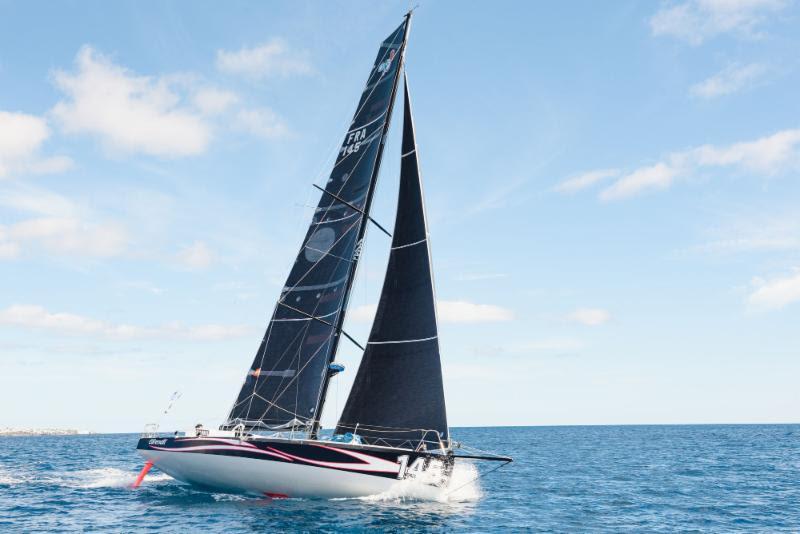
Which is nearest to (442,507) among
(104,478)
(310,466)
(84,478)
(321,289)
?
(310,466)

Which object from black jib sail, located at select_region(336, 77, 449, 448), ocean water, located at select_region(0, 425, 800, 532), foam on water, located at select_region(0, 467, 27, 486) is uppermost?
black jib sail, located at select_region(336, 77, 449, 448)

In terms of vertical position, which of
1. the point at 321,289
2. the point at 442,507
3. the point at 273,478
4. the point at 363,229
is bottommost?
the point at 442,507

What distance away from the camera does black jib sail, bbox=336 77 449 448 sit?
18.6 meters

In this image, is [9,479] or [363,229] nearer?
[363,229]

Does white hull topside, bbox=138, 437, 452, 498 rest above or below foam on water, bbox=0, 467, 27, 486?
above

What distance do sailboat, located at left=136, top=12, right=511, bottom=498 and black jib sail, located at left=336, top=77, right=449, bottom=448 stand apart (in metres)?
0.03

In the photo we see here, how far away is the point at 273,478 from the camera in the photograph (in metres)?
18.4

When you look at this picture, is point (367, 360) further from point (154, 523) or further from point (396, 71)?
point (396, 71)

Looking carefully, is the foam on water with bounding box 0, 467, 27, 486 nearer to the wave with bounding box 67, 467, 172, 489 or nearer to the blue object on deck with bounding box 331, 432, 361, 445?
the wave with bounding box 67, 467, 172, 489

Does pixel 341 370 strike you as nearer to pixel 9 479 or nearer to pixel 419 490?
pixel 419 490

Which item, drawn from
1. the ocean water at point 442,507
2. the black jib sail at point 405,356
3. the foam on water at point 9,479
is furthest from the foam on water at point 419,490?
the foam on water at point 9,479

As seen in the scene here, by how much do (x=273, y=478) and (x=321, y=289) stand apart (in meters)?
6.37

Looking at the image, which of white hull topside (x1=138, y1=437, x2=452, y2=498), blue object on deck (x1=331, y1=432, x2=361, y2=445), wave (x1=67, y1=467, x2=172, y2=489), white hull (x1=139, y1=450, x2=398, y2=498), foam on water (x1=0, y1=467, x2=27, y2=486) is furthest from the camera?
foam on water (x1=0, y1=467, x2=27, y2=486)

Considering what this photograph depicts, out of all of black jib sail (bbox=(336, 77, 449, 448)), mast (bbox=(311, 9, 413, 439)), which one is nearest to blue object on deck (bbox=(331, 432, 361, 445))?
black jib sail (bbox=(336, 77, 449, 448))
